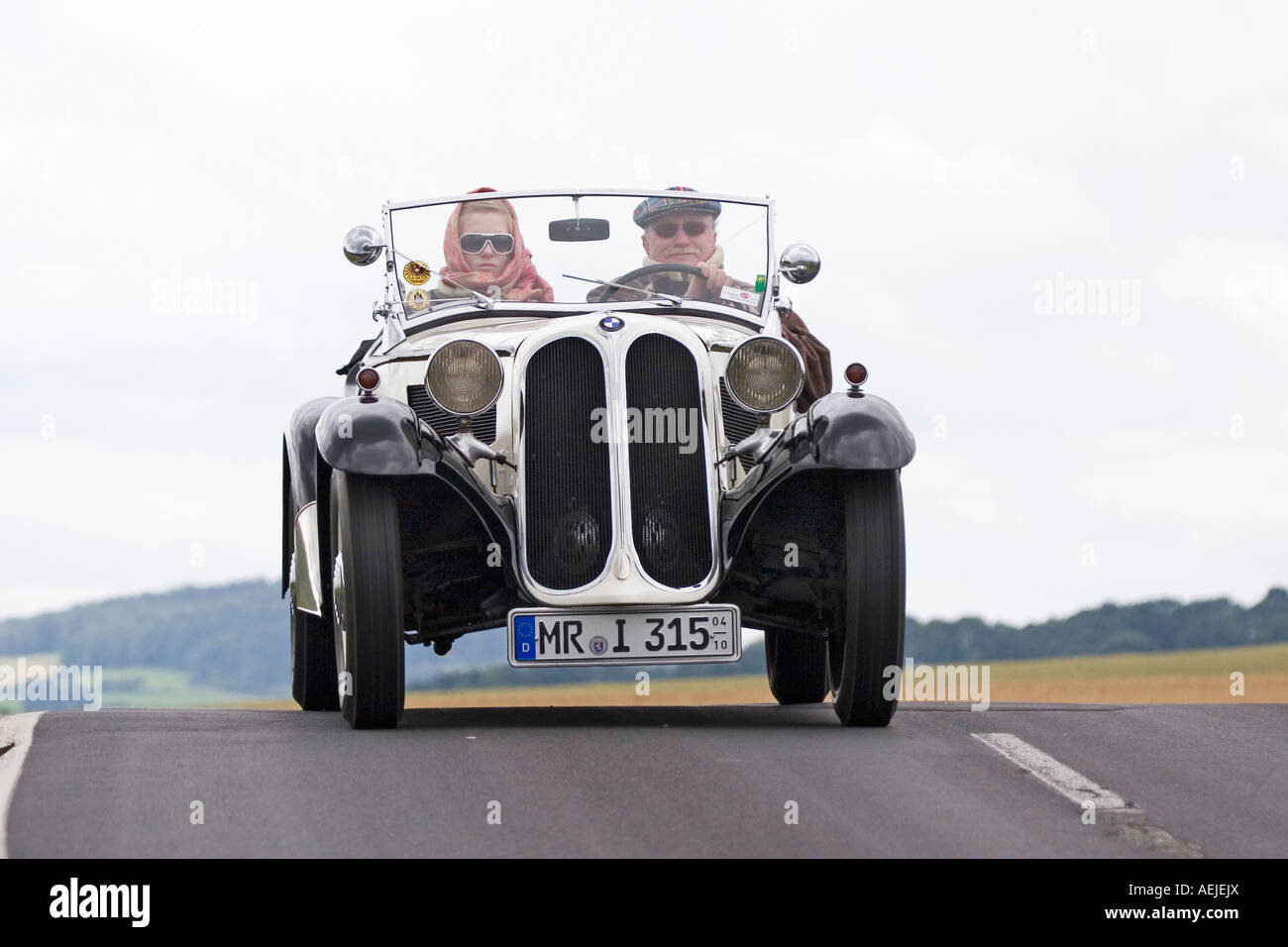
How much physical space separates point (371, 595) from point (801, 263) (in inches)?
148

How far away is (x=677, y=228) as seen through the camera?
12453 millimetres

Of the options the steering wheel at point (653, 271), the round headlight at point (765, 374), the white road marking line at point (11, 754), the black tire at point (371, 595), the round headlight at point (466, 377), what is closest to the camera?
the white road marking line at point (11, 754)

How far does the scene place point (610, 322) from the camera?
34.3 feet

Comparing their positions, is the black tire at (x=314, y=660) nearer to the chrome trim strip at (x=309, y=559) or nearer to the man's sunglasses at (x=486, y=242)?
the chrome trim strip at (x=309, y=559)

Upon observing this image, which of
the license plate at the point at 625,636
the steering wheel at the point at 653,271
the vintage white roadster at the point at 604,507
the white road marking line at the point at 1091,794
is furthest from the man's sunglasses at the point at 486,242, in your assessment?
the white road marking line at the point at 1091,794

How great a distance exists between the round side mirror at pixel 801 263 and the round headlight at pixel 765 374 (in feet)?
6.37

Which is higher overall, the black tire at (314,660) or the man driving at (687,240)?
the man driving at (687,240)

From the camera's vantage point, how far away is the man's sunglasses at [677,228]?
1241cm

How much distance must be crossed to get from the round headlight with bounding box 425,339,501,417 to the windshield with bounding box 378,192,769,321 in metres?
1.79

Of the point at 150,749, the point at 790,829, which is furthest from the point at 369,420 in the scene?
the point at 790,829

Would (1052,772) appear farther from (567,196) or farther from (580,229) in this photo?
(567,196)
